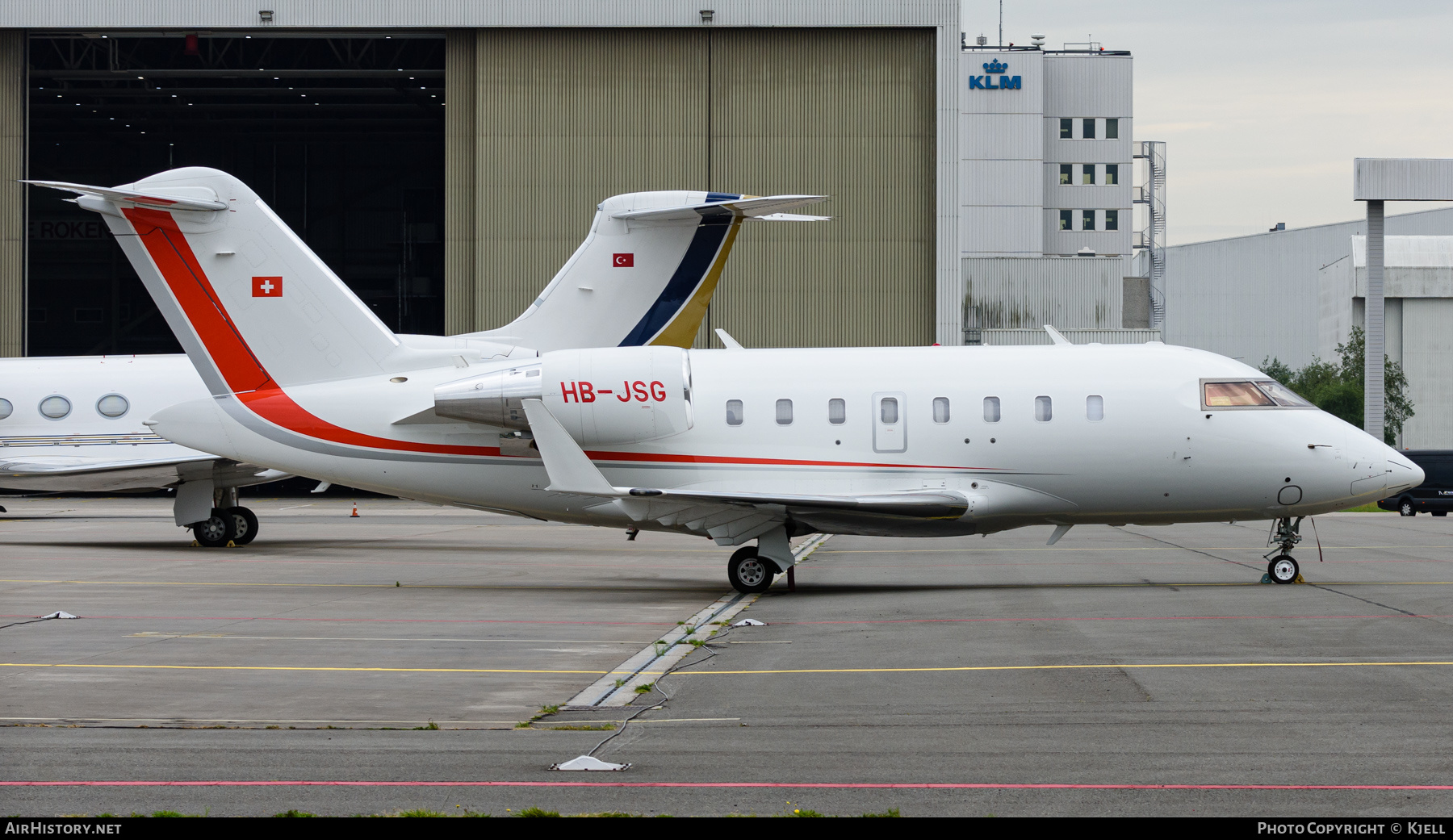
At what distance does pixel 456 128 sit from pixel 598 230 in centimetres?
2635

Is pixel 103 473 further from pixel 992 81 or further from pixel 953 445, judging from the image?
pixel 992 81

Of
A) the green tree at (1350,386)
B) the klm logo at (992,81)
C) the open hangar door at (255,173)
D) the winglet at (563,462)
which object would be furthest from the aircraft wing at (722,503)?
the green tree at (1350,386)

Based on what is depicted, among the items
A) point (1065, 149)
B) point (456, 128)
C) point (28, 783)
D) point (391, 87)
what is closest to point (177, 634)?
point (28, 783)

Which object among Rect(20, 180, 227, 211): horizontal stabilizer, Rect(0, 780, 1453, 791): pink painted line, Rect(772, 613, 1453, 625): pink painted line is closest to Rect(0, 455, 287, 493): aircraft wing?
Rect(20, 180, 227, 211): horizontal stabilizer

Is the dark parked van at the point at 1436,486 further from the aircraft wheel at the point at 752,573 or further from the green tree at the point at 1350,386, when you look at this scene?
the green tree at the point at 1350,386

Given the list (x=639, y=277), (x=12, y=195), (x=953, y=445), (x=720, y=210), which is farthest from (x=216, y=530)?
(x=12, y=195)

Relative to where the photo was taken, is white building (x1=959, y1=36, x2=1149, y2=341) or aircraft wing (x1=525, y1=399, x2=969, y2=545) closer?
aircraft wing (x1=525, y1=399, x2=969, y2=545)

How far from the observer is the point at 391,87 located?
51906 mm

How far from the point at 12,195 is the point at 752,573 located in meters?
39.3

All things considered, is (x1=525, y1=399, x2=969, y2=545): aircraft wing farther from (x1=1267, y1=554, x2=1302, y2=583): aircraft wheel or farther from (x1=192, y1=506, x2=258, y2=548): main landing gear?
(x1=192, y1=506, x2=258, y2=548): main landing gear

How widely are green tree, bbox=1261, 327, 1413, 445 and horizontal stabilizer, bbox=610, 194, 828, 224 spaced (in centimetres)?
7001

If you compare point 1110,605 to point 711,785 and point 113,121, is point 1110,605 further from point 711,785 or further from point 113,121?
point 113,121

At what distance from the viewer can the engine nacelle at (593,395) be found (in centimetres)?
1770

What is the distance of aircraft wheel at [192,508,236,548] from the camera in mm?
26547
